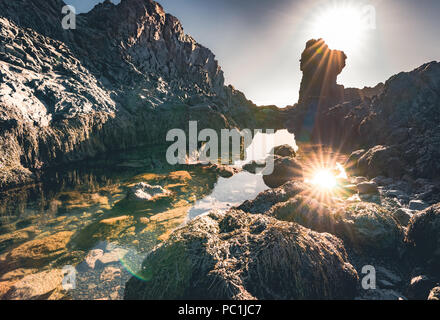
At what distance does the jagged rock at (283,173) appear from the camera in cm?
1595

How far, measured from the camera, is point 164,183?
14398mm

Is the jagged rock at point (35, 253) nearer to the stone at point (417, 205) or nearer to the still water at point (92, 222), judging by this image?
the still water at point (92, 222)

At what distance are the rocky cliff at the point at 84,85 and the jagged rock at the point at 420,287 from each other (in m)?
20.4

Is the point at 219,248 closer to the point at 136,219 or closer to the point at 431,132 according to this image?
the point at 136,219

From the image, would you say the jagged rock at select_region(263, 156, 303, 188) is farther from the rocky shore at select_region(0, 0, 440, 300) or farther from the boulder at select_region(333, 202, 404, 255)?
the boulder at select_region(333, 202, 404, 255)

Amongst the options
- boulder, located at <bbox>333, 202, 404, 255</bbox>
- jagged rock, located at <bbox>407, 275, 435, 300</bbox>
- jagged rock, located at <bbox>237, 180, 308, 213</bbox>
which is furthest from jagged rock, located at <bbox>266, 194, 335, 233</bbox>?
jagged rock, located at <bbox>407, 275, 435, 300</bbox>

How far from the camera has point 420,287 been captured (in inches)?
173

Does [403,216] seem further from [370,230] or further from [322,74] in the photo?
[322,74]

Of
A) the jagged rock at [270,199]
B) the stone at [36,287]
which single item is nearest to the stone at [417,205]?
the jagged rock at [270,199]

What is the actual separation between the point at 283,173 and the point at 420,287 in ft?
41.0

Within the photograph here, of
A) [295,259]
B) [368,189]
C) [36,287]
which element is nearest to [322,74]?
[368,189]

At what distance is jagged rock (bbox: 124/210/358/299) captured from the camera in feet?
13.7

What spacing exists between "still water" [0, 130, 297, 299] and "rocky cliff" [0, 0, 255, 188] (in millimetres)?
3144

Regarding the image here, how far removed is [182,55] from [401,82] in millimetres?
47044
